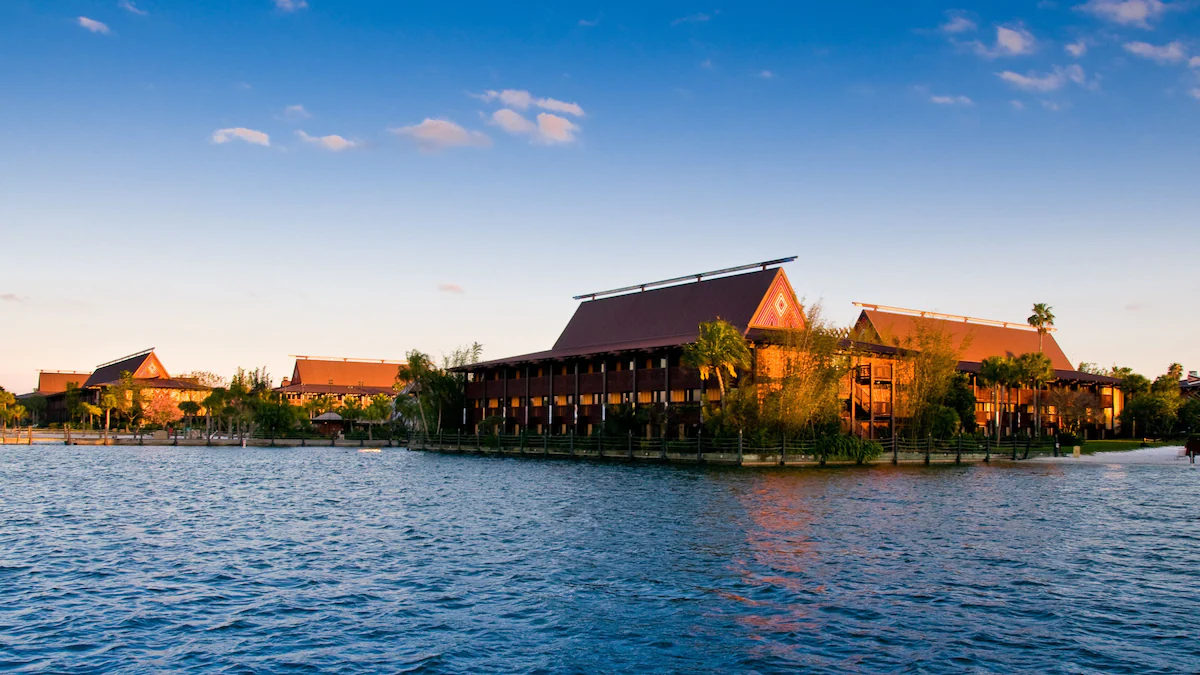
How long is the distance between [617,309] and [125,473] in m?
53.5

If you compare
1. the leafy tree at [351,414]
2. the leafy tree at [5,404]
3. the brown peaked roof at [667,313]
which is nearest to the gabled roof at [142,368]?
the leafy tree at [5,404]

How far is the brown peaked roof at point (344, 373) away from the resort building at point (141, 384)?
81.4 feet

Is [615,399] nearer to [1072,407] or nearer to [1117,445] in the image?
[1072,407]

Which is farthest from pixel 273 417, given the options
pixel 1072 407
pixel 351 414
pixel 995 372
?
pixel 1072 407

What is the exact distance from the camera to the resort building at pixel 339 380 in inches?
6575

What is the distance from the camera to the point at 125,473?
58.6 meters

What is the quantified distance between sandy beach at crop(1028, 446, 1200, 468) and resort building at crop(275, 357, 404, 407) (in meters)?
118

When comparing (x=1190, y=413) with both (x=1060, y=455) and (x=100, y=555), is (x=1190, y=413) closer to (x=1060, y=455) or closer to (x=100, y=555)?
(x=1060, y=455)

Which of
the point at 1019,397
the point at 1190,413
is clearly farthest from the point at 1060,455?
the point at 1190,413

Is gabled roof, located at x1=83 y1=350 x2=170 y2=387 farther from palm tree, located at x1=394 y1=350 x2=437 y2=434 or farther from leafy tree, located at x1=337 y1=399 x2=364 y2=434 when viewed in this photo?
palm tree, located at x1=394 y1=350 x2=437 y2=434

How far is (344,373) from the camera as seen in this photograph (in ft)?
596

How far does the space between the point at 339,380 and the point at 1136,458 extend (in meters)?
142

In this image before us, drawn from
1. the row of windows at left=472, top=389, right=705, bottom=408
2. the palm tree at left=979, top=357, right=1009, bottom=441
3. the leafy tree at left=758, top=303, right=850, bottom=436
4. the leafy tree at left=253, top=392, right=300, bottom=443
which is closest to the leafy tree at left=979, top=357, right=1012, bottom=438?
the palm tree at left=979, top=357, right=1009, bottom=441

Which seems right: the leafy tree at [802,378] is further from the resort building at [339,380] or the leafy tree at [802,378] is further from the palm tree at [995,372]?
the resort building at [339,380]
